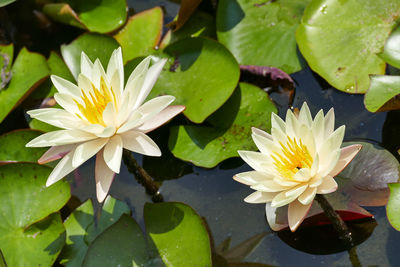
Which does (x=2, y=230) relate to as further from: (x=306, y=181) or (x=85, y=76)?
(x=306, y=181)

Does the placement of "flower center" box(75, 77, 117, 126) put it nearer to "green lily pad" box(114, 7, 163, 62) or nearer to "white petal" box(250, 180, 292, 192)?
"white petal" box(250, 180, 292, 192)

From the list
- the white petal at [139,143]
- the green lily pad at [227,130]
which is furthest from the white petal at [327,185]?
the white petal at [139,143]

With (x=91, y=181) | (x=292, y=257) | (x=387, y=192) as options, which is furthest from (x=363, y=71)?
(x=91, y=181)

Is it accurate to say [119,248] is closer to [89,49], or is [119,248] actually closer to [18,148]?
[18,148]

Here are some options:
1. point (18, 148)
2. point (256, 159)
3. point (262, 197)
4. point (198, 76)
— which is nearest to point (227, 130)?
point (198, 76)

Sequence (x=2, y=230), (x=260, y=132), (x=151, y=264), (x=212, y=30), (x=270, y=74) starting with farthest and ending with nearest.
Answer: (x=212, y=30)
(x=270, y=74)
(x=2, y=230)
(x=151, y=264)
(x=260, y=132)

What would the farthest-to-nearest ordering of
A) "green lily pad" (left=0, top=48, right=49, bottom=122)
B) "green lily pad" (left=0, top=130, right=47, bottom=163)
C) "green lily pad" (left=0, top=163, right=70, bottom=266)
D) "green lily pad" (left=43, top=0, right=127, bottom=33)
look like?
"green lily pad" (left=43, top=0, right=127, bottom=33)
"green lily pad" (left=0, top=48, right=49, bottom=122)
"green lily pad" (left=0, top=130, right=47, bottom=163)
"green lily pad" (left=0, top=163, right=70, bottom=266)

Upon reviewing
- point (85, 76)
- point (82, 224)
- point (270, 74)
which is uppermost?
point (85, 76)

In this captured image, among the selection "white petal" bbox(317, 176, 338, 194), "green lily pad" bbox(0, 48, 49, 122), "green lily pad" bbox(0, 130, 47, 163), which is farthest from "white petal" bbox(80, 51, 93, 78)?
"white petal" bbox(317, 176, 338, 194)
